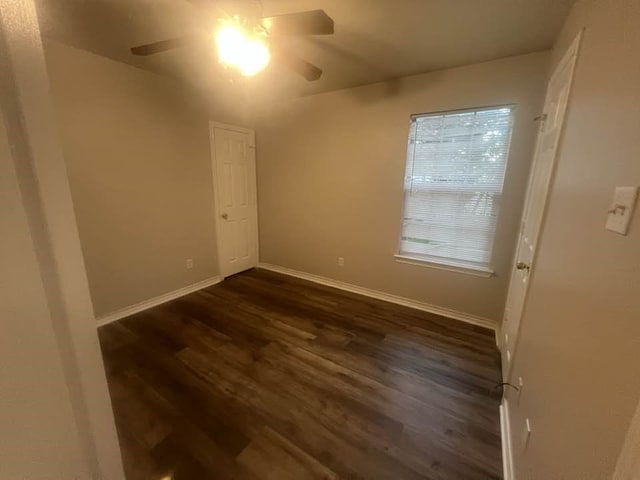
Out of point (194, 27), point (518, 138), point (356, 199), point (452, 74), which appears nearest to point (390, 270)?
point (356, 199)

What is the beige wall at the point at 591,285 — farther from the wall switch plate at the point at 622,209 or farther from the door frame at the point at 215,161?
the door frame at the point at 215,161

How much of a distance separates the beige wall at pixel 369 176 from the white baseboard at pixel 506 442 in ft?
3.62

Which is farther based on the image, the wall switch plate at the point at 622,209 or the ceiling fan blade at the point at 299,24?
the ceiling fan blade at the point at 299,24

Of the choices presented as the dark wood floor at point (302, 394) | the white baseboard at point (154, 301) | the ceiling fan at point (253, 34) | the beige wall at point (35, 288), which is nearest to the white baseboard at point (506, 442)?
the dark wood floor at point (302, 394)

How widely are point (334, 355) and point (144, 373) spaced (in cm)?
143

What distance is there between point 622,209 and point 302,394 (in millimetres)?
1798

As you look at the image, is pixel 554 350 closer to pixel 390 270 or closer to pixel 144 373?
pixel 390 270

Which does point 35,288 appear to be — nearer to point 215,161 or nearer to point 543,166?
point 543,166

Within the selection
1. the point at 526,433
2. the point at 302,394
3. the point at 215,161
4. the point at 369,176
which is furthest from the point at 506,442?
the point at 215,161

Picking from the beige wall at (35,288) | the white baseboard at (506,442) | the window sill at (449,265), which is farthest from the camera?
the window sill at (449,265)

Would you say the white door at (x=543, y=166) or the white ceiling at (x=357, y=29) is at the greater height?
the white ceiling at (x=357, y=29)

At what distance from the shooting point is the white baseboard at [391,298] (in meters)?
2.58

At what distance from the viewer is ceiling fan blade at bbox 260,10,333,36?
4.27 ft

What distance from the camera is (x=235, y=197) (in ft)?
11.8
